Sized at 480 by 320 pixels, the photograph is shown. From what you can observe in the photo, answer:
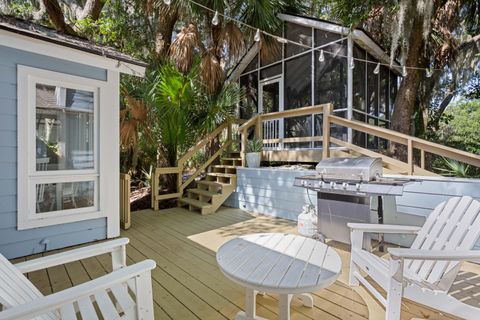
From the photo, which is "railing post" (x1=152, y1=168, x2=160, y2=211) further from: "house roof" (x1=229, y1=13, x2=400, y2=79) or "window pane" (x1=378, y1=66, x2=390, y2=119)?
"window pane" (x1=378, y1=66, x2=390, y2=119)

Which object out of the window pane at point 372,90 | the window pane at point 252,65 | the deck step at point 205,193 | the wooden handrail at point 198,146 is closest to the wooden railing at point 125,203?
the wooden handrail at point 198,146

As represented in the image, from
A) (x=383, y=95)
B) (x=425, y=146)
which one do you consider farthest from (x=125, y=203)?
(x=383, y=95)

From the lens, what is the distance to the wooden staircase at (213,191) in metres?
5.38

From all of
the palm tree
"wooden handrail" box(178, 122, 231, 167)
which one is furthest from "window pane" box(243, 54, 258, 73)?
"wooden handrail" box(178, 122, 231, 167)

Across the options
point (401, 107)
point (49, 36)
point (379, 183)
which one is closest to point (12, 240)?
point (49, 36)

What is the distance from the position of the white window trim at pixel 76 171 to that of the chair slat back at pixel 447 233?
3667 millimetres

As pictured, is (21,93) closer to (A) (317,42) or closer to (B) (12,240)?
(B) (12,240)

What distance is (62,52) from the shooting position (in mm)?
3217

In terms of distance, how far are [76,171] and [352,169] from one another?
3579 millimetres

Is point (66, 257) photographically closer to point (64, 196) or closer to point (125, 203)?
point (64, 196)

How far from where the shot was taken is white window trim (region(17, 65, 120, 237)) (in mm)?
3084

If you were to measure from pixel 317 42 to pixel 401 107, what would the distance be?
8.92 feet

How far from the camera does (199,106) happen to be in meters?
6.16

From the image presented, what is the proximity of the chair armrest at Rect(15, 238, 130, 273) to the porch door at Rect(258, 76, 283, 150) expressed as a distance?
5.96 metres
